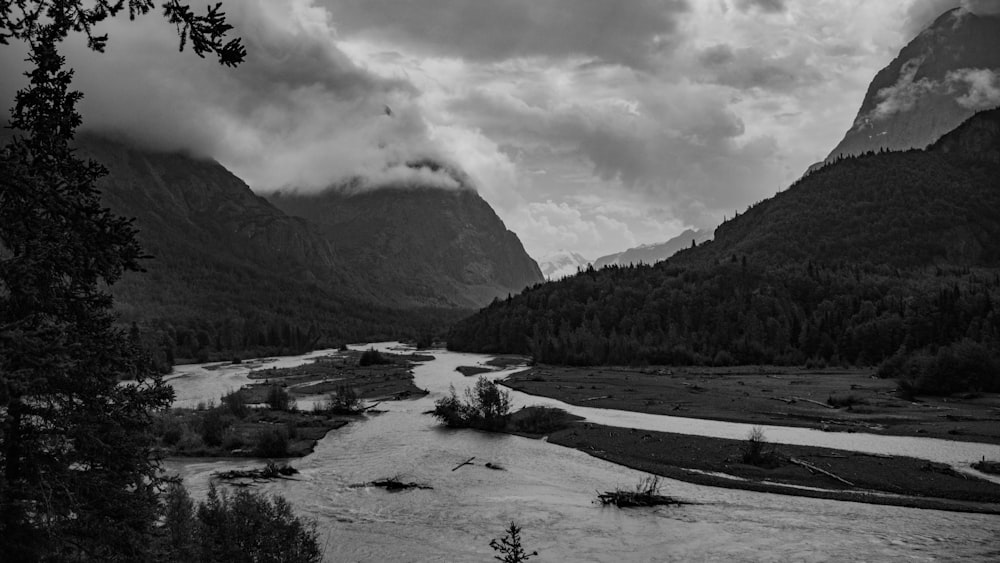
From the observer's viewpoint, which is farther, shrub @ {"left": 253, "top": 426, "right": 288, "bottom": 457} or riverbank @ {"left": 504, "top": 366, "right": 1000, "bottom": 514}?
shrub @ {"left": 253, "top": 426, "right": 288, "bottom": 457}

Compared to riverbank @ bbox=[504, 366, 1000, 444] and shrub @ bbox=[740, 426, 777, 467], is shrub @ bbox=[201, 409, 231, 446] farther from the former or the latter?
shrub @ bbox=[740, 426, 777, 467]

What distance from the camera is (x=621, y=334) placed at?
192 m

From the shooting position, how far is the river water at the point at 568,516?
114 ft

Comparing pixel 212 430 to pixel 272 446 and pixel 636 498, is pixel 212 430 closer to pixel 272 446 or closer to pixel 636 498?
pixel 272 446

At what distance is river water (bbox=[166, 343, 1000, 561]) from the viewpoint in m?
34.7

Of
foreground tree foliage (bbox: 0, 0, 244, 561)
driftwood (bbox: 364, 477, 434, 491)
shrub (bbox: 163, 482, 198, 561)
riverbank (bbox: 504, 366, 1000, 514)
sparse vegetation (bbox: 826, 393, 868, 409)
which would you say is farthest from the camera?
sparse vegetation (bbox: 826, 393, 868, 409)

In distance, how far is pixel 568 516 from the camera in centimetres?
4131

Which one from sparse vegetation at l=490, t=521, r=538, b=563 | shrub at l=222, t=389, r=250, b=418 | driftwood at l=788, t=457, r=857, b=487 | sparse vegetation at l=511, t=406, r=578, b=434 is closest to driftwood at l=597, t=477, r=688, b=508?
driftwood at l=788, t=457, r=857, b=487

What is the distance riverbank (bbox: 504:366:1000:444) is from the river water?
327 inches

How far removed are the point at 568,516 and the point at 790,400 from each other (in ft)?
190

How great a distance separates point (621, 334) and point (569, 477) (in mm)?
143192

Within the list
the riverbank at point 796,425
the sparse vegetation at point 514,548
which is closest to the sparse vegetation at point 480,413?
the riverbank at point 796,425

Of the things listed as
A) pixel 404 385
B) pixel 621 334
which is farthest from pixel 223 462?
pixel 621 334

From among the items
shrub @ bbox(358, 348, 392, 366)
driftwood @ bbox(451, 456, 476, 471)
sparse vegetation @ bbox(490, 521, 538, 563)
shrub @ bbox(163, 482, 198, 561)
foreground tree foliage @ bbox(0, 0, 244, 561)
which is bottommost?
driftwood @ bbox(451, 456, 476, 471)
